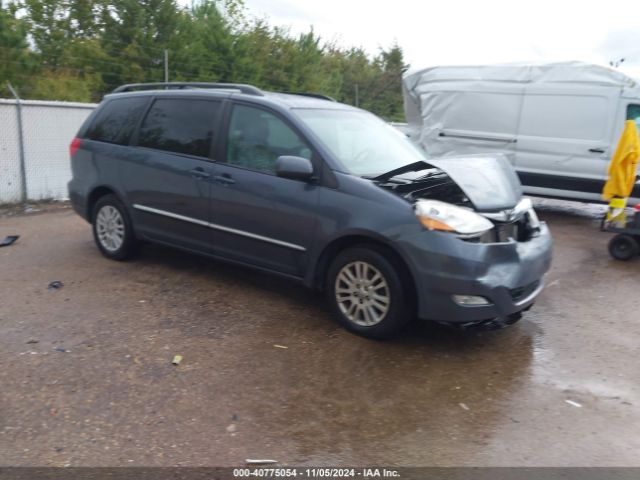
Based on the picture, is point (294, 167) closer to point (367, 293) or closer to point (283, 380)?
point (367, 293)

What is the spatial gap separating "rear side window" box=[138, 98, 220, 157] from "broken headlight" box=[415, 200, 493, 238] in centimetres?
221

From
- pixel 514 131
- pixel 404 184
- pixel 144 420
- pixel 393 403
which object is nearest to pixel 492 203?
pixel 404 184

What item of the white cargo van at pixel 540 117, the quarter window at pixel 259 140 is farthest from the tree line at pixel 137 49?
the quarter window at pixel 259 140

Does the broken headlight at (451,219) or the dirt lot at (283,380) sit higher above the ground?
the broken headlight at (451,219)

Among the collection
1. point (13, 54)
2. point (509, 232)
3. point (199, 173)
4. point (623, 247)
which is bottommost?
point (623, 247)

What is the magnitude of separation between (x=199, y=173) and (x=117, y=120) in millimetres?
1539

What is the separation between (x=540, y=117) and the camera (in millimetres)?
10242

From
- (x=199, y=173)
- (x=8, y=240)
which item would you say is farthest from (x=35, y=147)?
(x=199, y=173)

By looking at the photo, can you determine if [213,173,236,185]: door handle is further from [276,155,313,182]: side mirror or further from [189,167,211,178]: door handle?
[276,155,313,182]: side mirror

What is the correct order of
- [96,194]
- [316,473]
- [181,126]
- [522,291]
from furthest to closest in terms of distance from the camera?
1. [96,194]
2. [181,126]
3. [522,291]
4. [316,473]

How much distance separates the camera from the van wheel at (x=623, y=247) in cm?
719

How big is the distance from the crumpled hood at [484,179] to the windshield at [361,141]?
51 cm

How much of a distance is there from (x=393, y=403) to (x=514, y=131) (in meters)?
8.11

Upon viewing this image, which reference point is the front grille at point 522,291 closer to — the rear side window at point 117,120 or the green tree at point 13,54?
the rear side window at point 117,120
